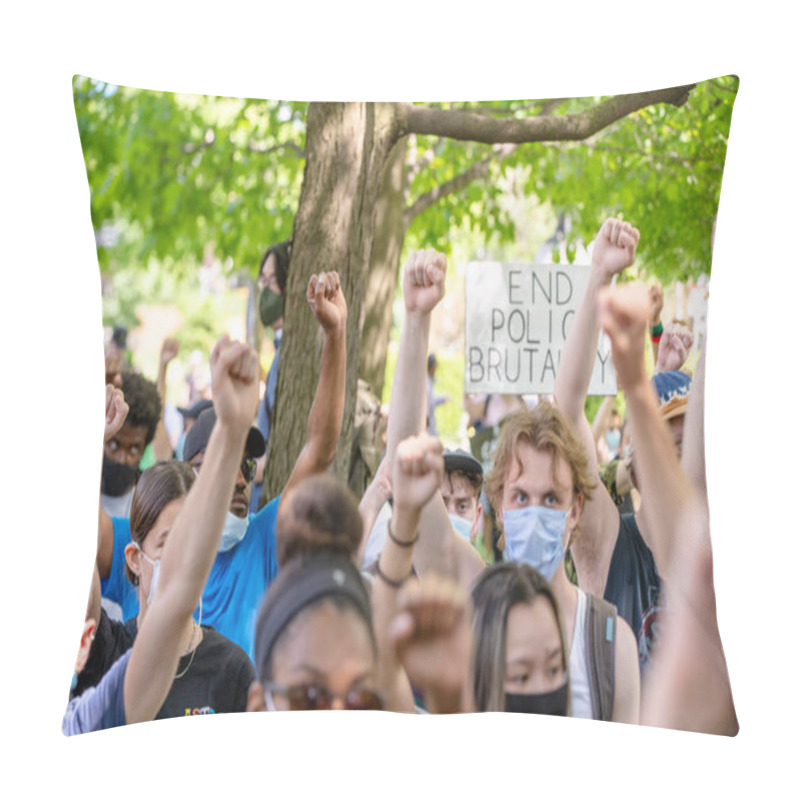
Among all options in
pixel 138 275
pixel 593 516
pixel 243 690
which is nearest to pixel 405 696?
pixel 243 690

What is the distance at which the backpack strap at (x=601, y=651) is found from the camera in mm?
4070

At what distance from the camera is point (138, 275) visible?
4.00 metres

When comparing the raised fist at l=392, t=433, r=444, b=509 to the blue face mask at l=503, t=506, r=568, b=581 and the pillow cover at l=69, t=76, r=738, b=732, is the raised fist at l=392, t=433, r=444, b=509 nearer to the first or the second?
the pillow cover at l=69, t=76, r=738, b=732

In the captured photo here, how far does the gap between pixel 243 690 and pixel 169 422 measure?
83 cm

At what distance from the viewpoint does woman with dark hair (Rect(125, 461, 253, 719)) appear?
13.2 ft

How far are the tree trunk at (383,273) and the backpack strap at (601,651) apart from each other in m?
0.93

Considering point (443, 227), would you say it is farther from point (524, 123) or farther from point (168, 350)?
point (168, 350)

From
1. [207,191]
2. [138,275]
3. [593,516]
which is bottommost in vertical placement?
[593,516]

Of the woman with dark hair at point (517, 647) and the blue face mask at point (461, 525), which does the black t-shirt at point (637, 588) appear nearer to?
the woman with dark hair at point (517, 647)

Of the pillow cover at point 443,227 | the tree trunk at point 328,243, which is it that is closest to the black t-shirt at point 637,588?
the pillow cover at point 443,227

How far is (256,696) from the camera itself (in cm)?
404

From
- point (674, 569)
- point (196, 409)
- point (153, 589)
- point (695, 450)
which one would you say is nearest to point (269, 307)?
point (196, 409)

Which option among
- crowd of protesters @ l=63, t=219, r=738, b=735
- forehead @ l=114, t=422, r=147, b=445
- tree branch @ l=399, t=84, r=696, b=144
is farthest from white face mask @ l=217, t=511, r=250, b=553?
tree branch @ l=399, t=84, r=696, b=144

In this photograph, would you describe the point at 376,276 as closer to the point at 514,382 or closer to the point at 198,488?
the point at 514,382
